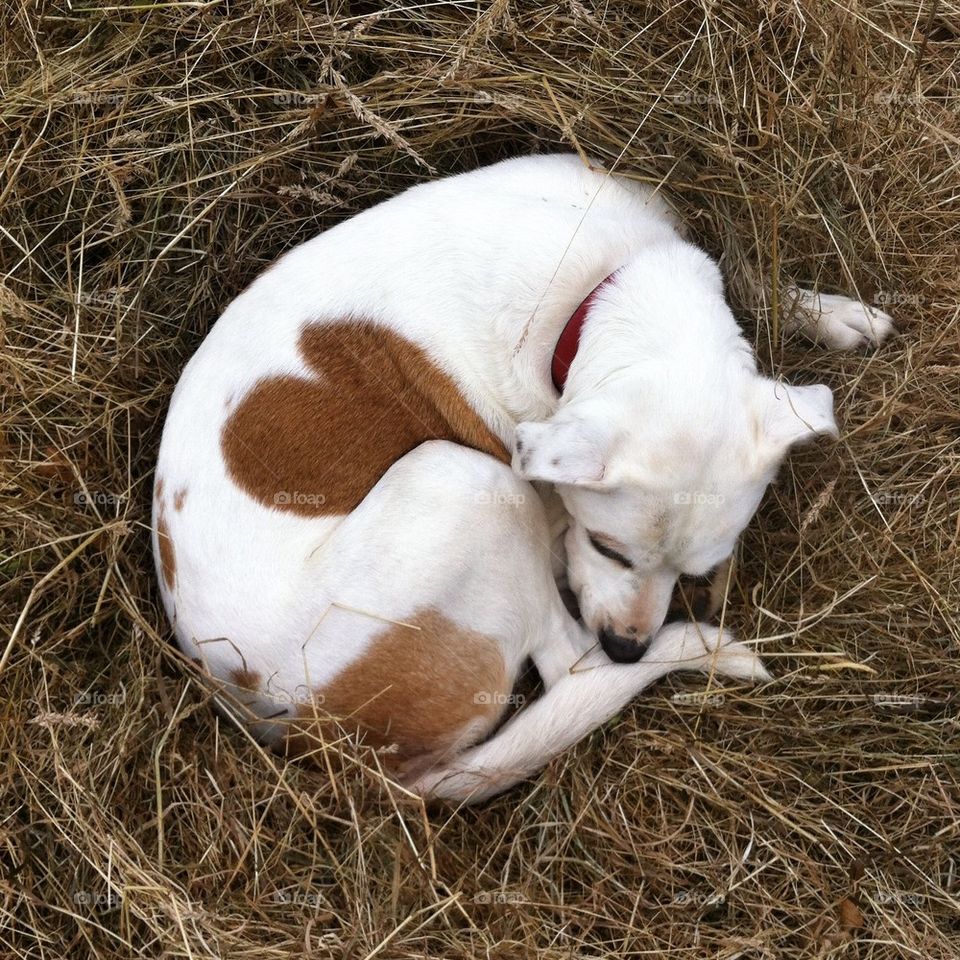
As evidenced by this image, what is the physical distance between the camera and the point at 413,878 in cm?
284

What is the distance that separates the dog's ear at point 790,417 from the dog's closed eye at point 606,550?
0.54 metres

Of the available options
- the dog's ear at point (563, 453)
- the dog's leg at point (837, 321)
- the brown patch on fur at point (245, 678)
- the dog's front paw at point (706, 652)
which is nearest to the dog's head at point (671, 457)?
the dog's ear at point (563, 453)

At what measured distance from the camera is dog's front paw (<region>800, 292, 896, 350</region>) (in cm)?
352

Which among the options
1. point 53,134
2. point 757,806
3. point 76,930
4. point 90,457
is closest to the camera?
point 76,930

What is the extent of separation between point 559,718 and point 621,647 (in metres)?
0.30

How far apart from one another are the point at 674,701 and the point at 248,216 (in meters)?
2.48

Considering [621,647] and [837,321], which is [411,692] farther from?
[837,321]

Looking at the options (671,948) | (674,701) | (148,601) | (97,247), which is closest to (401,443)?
(148,601)

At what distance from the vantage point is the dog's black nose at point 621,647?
2928 mm

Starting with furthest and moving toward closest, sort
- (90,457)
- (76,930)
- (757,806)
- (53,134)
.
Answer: (53,134), (90,457), (757,806), (76,930)

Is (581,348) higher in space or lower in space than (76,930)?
higher

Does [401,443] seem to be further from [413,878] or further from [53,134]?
[53,134]

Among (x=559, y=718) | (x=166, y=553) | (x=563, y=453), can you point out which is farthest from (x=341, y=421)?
(x=559, y=718)

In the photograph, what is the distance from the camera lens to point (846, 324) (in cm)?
355
